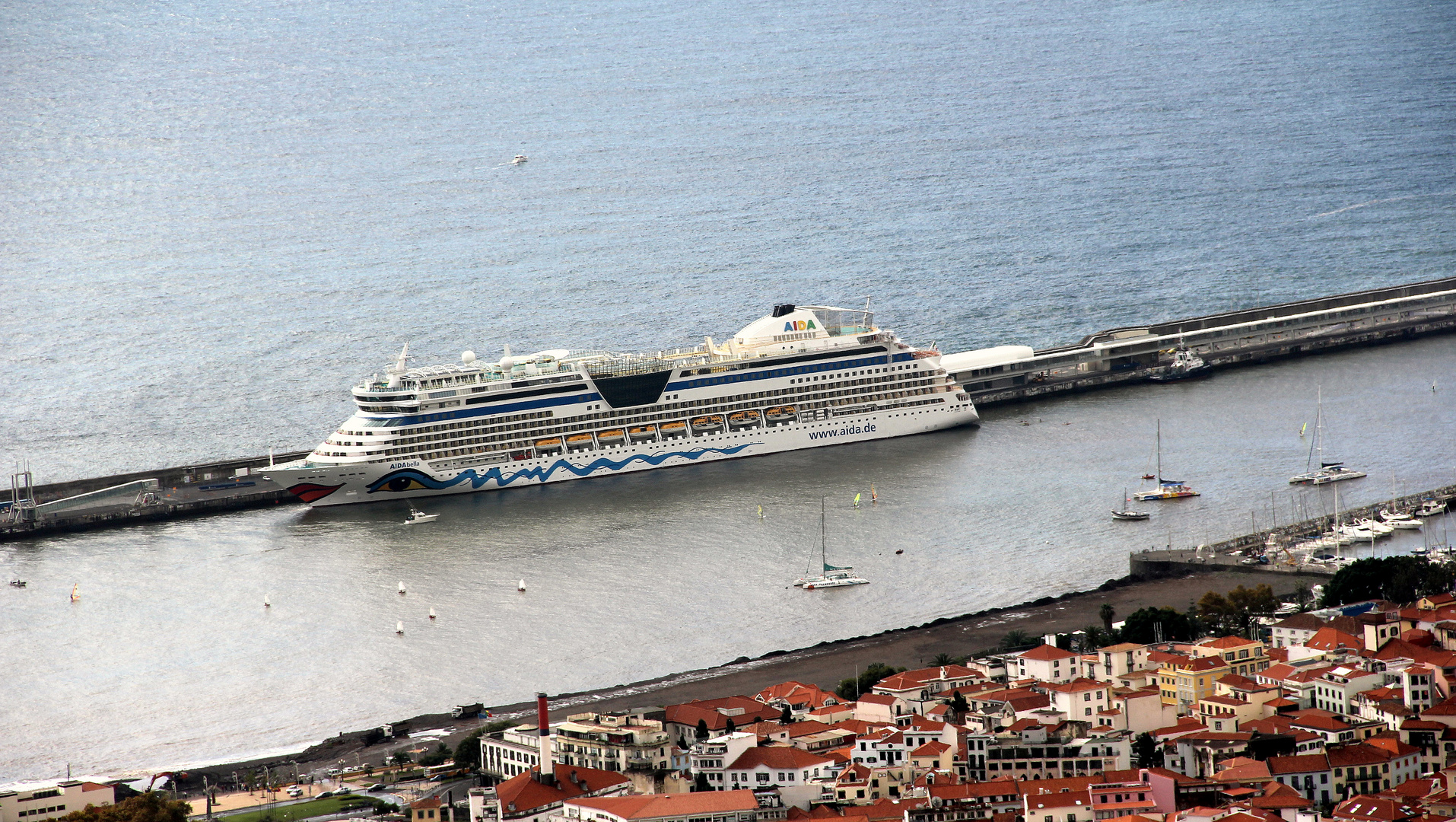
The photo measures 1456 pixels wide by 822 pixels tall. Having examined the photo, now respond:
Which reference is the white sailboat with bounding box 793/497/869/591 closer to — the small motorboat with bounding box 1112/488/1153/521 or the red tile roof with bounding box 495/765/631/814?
the small motorboat with bounding box 1112/488/1153/521

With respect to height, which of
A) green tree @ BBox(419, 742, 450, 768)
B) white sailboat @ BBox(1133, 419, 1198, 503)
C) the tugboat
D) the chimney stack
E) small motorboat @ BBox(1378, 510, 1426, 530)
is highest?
the tugboat

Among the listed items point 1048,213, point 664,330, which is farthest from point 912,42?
point 664,330

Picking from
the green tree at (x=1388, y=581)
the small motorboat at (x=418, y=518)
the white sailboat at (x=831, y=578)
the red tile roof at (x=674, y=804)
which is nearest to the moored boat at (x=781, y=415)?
the small motorboat at (x=418, y=518)

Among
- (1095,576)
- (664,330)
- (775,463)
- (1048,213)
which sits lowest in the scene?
(1095,576)

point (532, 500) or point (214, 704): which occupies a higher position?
point (532, 500)

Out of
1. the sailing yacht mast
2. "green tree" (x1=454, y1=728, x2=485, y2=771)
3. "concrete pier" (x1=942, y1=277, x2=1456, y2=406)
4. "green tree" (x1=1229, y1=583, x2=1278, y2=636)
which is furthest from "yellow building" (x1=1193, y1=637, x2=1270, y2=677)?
"concrete pier" (x1=942, y1=277, x2=1456, y2=406)

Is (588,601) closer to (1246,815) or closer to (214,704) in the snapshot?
(214,704)

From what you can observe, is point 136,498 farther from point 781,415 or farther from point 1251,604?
point 1251,604
